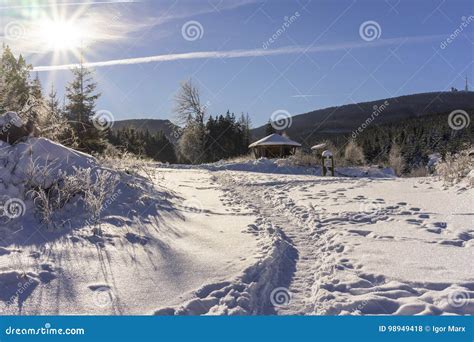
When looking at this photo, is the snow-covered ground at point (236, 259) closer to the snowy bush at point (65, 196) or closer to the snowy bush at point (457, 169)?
the snowy bush at point (65, 196)

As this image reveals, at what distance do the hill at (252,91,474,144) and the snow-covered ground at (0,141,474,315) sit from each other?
90.1 metres

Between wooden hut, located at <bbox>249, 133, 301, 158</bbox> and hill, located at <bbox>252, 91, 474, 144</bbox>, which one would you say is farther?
hill, located at <bbox>252, 91, 474, 144</bbox>

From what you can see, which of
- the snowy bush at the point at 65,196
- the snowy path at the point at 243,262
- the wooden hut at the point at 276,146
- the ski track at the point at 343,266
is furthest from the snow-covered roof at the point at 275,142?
the snowy bush at the point at 65,196

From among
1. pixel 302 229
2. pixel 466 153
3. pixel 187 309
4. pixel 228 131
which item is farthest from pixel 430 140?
pixel 187 309

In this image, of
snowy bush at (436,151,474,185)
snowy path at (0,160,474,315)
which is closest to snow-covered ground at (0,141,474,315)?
snowy path at (0,160,474,315)

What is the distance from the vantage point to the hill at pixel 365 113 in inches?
3919

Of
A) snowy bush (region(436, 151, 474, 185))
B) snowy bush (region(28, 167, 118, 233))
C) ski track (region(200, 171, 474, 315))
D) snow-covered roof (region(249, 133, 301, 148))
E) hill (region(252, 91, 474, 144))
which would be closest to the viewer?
ski track (region(200, 171, 474, 315))

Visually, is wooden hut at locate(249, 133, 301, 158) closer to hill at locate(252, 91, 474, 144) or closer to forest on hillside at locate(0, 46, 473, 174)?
forest on hillside at locate(0, 46, 473, 174)

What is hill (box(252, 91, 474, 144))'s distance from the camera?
9953cm

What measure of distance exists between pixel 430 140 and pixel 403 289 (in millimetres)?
58901

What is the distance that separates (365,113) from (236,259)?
117 metres

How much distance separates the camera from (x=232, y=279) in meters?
3.99

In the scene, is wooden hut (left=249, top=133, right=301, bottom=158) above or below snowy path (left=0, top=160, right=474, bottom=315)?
above

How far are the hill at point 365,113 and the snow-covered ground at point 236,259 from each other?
9015 cm
